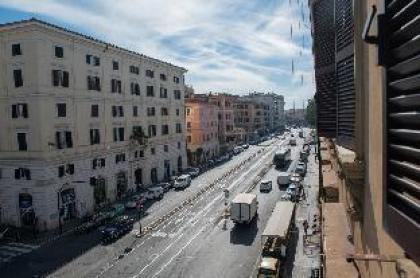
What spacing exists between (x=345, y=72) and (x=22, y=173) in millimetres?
44529

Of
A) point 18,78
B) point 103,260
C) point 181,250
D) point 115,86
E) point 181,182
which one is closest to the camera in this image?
point 103,260

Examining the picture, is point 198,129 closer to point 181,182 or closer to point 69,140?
point 181,182

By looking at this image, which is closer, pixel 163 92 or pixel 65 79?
pixel 65 79

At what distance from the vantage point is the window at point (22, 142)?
47.0m

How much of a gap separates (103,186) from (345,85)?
5123 centimetres

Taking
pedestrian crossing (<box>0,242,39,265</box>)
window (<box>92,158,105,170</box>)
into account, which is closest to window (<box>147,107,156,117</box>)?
window (<box>92,158,105,170</box>)

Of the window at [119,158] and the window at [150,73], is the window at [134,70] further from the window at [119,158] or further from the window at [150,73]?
the window at [119,158]

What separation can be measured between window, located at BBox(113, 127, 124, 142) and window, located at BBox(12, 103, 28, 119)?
15026 mm

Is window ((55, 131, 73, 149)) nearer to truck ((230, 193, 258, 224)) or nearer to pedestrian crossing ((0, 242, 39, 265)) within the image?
pedestrian crossing ((0, 242, 39, 265))

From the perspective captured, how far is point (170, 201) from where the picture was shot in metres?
58.8

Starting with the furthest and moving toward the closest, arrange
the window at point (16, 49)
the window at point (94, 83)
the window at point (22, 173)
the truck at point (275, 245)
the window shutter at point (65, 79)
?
the window at point (94, 83) < the window shutter at point (65, 79) < the window at point (16, 49) < the window at point (22, 173) < the truck at point (275, 245)

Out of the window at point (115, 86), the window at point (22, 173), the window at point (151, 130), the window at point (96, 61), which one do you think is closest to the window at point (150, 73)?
the window at point (151, 130)

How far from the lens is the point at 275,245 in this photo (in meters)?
33.9

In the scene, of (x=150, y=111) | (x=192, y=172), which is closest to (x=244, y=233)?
(x=150, y=111)
